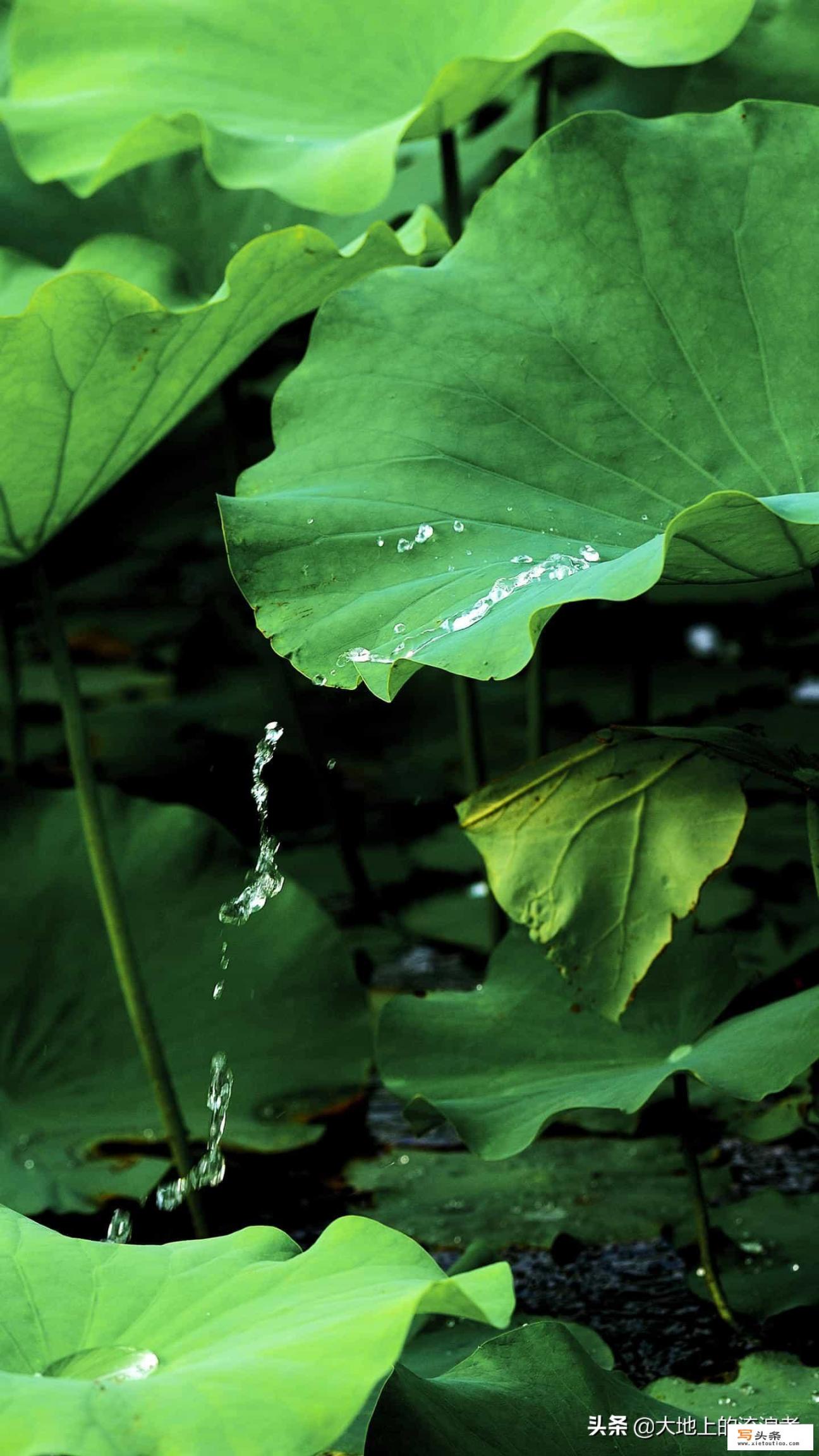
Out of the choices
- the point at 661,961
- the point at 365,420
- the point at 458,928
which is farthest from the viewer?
the point at 458,928

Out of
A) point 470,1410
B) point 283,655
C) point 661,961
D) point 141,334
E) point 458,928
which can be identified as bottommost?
point 458,928

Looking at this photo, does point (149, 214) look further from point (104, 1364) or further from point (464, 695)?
point (104, 1364)

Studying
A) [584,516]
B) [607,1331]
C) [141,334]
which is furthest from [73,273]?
[607,1331]

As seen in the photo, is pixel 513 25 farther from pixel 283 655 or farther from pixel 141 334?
pixel 283 655

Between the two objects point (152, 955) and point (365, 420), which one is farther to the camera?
point (152, 955)

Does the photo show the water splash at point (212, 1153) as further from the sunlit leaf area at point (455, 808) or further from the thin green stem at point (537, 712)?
the thin green stem at point (537, 712)

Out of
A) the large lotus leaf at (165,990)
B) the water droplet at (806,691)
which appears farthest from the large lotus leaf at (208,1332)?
the water droplet at (806,691)
